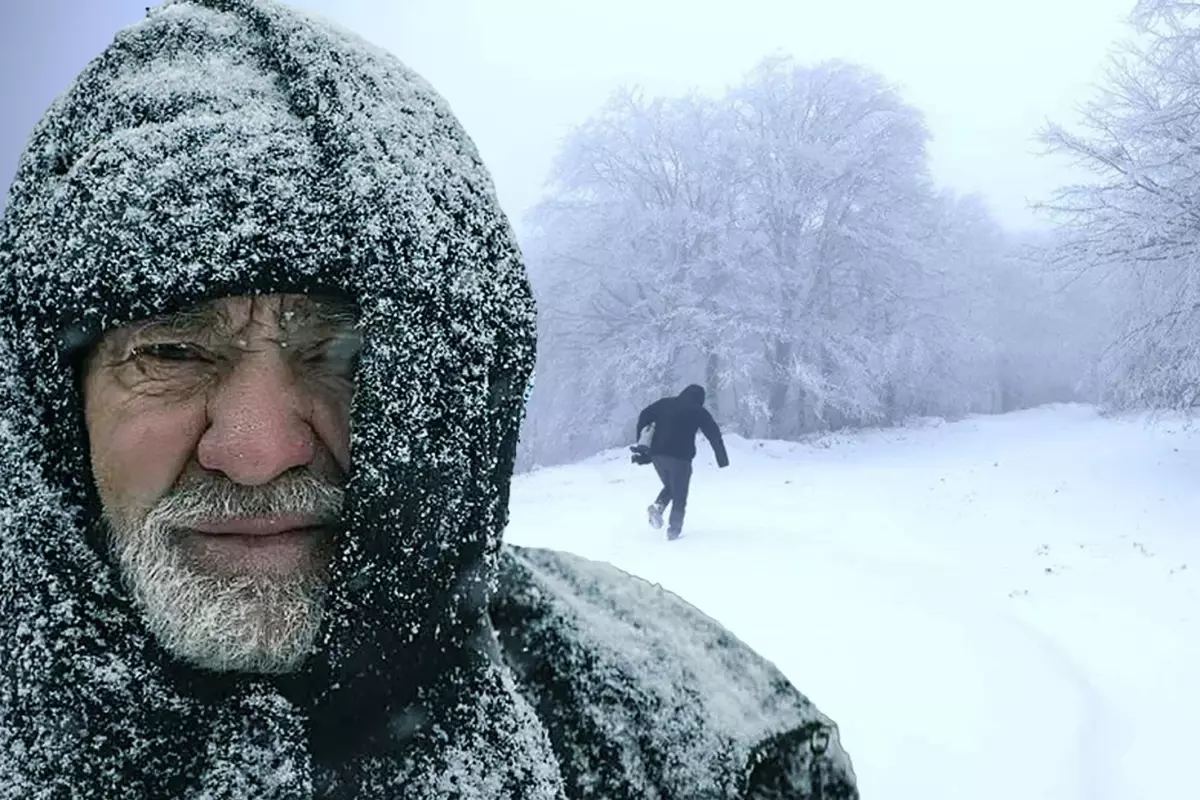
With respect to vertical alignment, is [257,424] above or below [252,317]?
below

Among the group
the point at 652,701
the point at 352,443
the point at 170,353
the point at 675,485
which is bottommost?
the point at 675,485

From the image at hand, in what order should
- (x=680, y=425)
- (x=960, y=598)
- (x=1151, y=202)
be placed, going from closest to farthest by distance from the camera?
(x=960, y=598) < (x=680, y=425) < (x=1151, y=202)

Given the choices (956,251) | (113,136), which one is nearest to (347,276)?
(113,136)

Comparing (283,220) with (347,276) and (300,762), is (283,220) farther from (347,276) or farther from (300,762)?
(300,762)

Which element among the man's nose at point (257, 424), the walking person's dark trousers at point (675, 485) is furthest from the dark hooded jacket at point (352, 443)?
the walking person's dark trousers at point (675, 485)

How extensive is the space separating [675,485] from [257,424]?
24.4ft

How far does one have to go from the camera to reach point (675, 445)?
28.0ft

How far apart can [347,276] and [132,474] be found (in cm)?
44

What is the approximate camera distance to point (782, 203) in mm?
20641

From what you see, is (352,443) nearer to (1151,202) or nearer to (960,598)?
(960,598)

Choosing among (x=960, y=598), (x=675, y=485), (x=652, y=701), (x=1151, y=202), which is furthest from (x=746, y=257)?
(x=652, y=701)

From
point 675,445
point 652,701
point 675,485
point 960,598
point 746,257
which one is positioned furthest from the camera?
point 746,257

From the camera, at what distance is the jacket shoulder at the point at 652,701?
Result: 4.11 ft

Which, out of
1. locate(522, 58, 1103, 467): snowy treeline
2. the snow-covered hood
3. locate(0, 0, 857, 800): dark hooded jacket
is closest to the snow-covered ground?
locate(0, 0, 857, 800): dark hooded jacket
